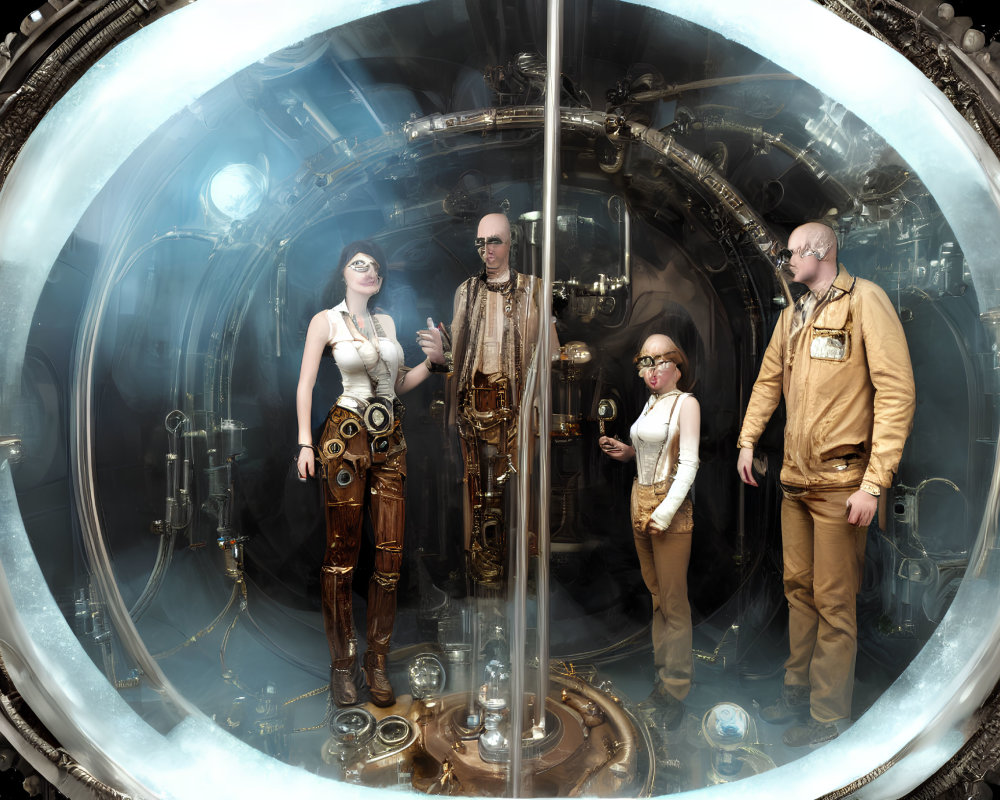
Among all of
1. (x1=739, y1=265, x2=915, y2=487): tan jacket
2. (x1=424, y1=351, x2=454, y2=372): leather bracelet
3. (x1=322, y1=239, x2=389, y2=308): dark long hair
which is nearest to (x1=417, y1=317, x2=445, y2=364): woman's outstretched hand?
(x1=424, y1=351, x2=454, y2=372): leather bracelet

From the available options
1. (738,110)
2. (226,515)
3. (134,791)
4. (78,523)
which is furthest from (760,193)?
(134,791)

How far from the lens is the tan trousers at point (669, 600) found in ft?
5.31

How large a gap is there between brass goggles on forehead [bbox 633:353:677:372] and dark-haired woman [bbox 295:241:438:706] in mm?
502

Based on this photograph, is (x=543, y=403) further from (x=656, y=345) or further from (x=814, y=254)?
(x=814, y=254)

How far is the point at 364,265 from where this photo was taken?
1563 mm

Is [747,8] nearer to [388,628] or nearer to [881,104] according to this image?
[881,104]

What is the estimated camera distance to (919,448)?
1546 mm

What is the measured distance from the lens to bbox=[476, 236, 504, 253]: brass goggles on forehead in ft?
5.07

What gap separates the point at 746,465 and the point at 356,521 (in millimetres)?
961

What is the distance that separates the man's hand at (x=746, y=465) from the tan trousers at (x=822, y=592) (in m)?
0.10

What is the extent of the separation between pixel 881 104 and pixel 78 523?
6.73ft

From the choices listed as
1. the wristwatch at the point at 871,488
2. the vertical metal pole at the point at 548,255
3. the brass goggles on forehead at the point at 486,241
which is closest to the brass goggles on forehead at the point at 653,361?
the vertical metal pole at the point at 548,255

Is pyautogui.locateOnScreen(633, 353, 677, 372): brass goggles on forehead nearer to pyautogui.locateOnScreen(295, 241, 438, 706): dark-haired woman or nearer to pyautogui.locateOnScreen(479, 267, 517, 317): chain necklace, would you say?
pyautogui.locateOnScreen(479, 267, 517, 317): chain necklace

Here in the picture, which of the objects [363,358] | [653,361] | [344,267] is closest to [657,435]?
[653,361]
